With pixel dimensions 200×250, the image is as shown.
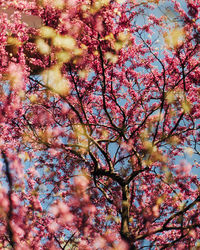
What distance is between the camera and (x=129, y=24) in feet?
22.4

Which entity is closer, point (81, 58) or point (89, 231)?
point (81, 58)

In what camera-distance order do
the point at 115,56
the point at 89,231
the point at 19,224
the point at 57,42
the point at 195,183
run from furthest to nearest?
the point at 195,183 → the point at 89,231 → the point at 19,224 → the point at 115,56 → the point at 57,42

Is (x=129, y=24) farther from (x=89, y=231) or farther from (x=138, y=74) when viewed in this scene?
(x=89, y=231)

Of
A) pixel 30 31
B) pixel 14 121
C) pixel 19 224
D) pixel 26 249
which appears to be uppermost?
pixel 30 31

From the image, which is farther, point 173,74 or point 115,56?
point 173,74

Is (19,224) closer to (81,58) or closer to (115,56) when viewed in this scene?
(81,58)

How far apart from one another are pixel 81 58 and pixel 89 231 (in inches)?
233

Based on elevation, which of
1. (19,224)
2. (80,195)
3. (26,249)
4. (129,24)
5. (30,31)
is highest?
(30,31)

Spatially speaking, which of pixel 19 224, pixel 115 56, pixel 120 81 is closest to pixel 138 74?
pixel 120 81

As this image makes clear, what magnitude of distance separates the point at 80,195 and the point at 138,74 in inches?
198

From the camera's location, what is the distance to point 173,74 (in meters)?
8.69

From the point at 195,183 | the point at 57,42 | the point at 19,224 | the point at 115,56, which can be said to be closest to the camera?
the point at 57,42

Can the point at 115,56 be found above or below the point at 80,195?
above

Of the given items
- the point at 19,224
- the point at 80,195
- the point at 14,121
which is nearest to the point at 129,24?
the point at 14,121
